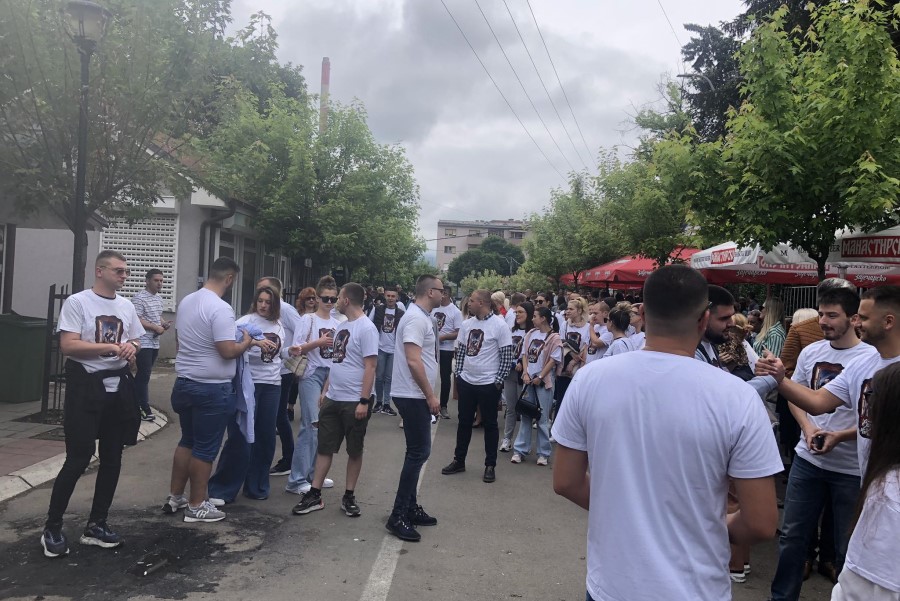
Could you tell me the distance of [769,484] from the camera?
2.04m

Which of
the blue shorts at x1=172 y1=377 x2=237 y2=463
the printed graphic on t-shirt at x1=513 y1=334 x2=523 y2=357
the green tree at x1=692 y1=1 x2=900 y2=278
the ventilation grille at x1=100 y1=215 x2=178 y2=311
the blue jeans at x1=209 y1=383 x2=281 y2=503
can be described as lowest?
the blue jeans at x1=209 y1=383 x2=281 y2=503

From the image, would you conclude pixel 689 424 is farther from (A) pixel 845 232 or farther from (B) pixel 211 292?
(A) pixel 845 232

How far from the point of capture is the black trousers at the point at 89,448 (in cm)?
470

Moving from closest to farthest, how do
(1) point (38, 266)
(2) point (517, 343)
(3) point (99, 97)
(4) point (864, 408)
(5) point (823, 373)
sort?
(4) point (864, 408)
(5) point (823, 373)
(3) point (99, 97)
(2) point (517, 343)
(1) point (38, 266)

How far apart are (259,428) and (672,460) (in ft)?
15.9

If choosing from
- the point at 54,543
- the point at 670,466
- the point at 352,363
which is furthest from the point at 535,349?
the point at 670,466

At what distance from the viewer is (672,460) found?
2.05m

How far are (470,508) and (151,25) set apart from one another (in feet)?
23.9

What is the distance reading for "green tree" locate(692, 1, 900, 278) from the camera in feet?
22.1

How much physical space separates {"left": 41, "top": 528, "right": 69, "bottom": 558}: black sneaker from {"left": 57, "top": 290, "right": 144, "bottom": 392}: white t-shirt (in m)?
0.99

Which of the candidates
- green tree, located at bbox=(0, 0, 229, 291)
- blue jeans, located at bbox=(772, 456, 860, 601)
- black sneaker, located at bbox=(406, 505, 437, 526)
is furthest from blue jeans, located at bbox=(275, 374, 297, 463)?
blue jeans, located at bbox=(772, 456, 860, 601)

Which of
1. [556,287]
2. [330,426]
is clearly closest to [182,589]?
[330,426]

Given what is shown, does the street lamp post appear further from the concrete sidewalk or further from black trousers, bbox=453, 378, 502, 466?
black trousers, bbox=453, 378, 502, 466

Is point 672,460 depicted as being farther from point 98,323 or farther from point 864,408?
point 98,323
